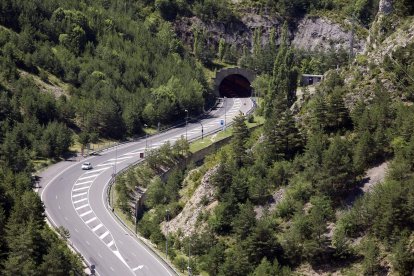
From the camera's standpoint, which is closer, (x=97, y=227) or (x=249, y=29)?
(x=97, y=227)

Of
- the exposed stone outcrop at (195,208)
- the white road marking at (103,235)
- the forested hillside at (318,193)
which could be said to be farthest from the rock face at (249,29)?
the white road marking at (103,235)

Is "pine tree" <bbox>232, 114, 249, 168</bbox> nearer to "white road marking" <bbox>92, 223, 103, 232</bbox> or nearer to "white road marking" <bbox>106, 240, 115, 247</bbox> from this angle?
"white road marking" <bbox>106, 240, 115, 247</bbox>

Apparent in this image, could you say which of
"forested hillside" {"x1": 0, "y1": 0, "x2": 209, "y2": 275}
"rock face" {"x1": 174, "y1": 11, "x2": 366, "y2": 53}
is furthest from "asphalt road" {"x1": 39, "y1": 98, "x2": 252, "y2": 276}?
"rock face" {"x1": 174, "y1": 11, "x2": 366, "y2": 53}

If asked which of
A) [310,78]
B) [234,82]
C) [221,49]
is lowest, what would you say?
[234,82]

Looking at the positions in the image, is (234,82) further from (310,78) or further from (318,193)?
(318,193)

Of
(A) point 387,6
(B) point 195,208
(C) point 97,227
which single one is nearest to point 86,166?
(C) point 97,227

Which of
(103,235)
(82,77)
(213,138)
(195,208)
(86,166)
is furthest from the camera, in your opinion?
(82,77)

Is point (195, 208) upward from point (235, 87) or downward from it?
upward

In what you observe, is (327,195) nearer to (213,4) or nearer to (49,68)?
(49,68)

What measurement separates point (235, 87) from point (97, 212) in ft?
304

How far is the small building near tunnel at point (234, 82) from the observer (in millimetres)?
157000

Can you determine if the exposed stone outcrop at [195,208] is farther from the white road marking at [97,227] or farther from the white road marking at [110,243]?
the white road marking at [97,227]

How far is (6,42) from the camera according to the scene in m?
123

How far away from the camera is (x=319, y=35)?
16638 cm
